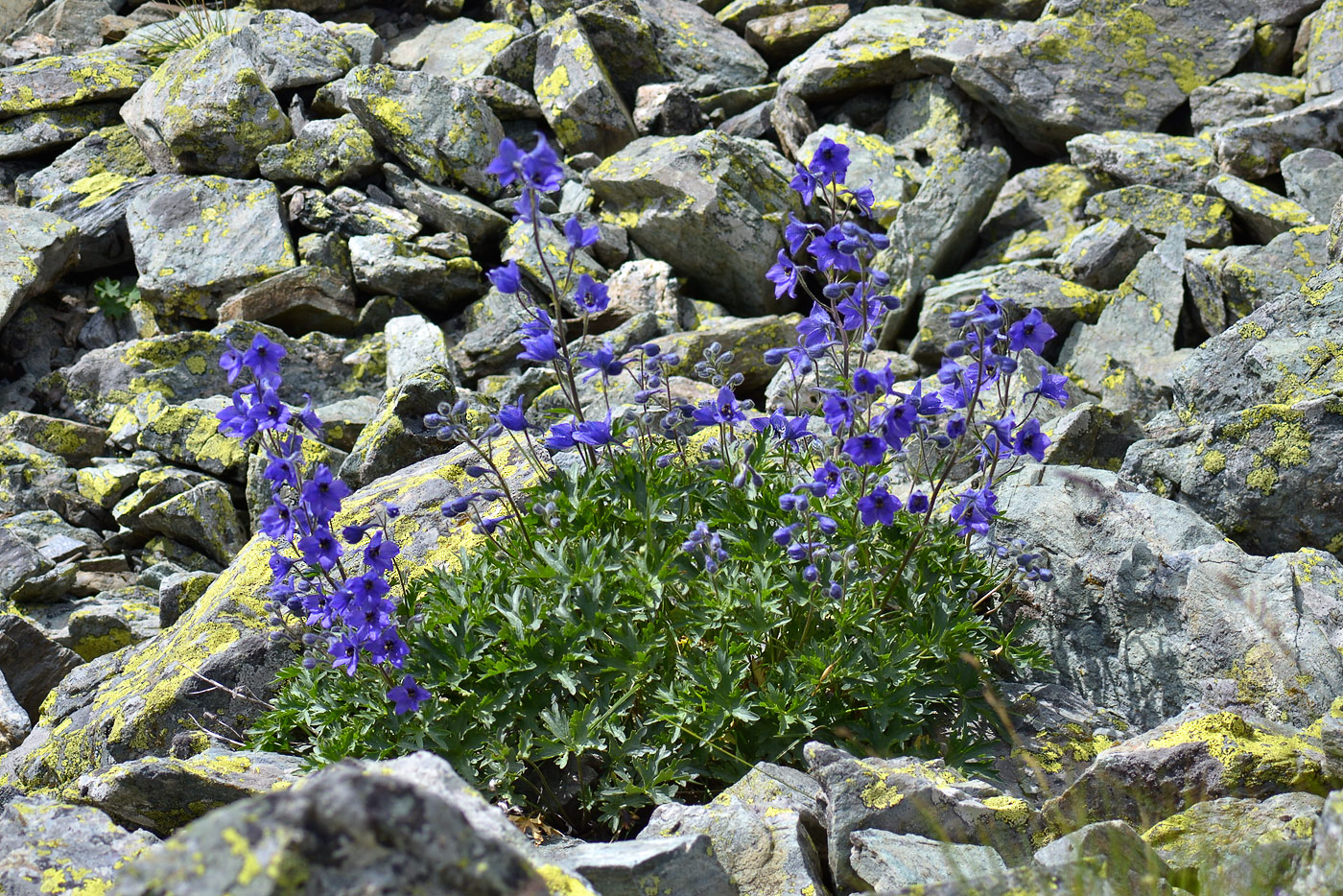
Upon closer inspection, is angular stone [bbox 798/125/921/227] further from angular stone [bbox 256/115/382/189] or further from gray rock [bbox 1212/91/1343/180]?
angular stone [bbox 256/115/382/189]

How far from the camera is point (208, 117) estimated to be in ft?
43.1

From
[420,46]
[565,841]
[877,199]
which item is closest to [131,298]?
[420,46]

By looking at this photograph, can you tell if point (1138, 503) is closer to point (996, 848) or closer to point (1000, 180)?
point (996, 848)

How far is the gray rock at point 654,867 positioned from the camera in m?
3.36

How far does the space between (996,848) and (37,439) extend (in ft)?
33.3

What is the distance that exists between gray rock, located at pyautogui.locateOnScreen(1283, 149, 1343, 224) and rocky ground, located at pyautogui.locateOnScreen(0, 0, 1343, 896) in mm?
37

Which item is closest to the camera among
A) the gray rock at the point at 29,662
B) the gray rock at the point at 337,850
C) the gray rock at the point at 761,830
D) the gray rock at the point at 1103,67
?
the gray rock at the point at 337,850

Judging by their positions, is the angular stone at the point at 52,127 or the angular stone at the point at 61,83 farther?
the angular stone at the point at 61,83

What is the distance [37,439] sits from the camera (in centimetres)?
1056

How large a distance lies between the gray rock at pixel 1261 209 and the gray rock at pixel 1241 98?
5.67 ft

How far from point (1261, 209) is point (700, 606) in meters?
8.50

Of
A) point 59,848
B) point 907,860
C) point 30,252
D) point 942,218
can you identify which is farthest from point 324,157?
point 907,860

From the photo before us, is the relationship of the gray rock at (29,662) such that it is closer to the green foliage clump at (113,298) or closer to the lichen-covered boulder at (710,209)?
the green foliage clump at (113,298)

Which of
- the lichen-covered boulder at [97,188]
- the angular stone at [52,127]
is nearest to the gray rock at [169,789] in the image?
the lichen-covered boulder at [97,188]
